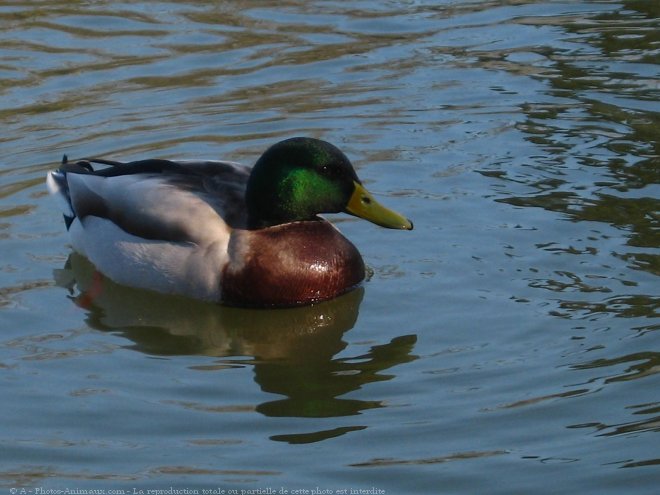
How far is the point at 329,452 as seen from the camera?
6457 mm

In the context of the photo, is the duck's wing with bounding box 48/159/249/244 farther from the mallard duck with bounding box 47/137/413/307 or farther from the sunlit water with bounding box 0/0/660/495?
the sunlit water with bounding box 0/0/660/495

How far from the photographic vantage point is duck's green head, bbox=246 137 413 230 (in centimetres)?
843

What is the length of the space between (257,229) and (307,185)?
1.24 feet

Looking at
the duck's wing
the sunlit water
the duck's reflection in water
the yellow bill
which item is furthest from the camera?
the duck's wing

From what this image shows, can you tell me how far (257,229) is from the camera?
8516mm

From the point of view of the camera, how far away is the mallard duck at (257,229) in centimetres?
841

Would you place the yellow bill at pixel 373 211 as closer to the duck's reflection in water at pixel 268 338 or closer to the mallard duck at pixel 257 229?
the mallard duck at pixel 257 229

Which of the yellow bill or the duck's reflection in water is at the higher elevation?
the yellow bill

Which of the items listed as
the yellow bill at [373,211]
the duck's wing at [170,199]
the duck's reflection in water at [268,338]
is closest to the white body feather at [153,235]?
the duck's wing at [170,199]

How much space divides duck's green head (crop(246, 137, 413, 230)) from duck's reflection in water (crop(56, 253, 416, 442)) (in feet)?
1.61

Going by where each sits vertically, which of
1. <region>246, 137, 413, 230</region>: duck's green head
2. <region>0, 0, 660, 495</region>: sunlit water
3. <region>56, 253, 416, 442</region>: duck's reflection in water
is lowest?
<region>56, 253, 416, 442</region>: duck's reflection in water

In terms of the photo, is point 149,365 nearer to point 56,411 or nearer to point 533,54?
point 56,411

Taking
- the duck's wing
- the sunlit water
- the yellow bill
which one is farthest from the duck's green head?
the sunlit water

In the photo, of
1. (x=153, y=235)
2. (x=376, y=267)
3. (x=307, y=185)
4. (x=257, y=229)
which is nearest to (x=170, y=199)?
(x=153, y=235)
